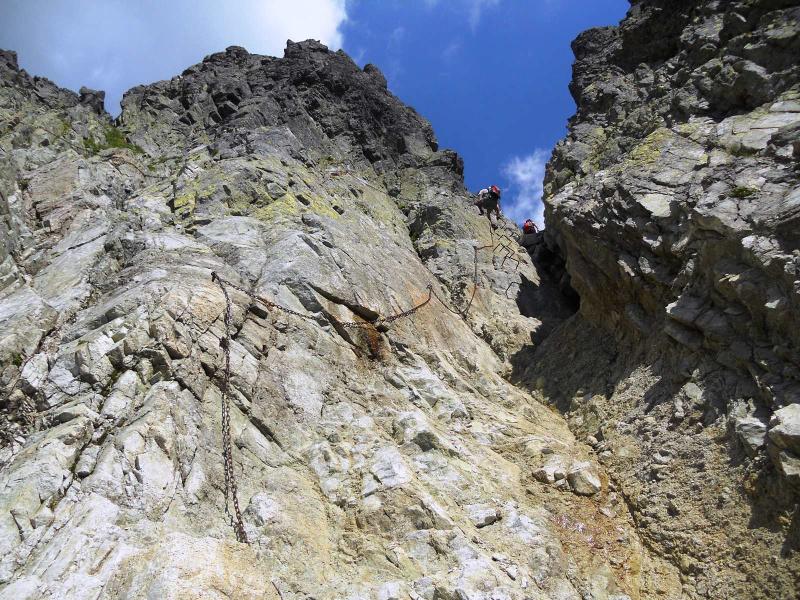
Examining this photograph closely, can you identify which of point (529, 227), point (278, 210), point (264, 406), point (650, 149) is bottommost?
point (264, 406)

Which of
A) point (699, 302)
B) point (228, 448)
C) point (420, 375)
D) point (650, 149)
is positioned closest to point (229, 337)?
point (228, 448)

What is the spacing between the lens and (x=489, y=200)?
36.0 metres

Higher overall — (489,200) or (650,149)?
(489,200)

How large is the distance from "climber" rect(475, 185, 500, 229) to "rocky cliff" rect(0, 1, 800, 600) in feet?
29.7

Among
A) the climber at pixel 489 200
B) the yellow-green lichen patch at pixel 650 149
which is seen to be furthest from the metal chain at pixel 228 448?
the climber at pixel 489 200

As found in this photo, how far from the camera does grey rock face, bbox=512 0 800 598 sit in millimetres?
11367

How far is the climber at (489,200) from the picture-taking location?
35906 mm

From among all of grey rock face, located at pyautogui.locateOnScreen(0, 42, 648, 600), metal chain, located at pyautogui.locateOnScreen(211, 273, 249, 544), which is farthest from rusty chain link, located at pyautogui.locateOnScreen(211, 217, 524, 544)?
grey rock face, located at pyautogui.locateOnScreen(0, 42, 648, 600)

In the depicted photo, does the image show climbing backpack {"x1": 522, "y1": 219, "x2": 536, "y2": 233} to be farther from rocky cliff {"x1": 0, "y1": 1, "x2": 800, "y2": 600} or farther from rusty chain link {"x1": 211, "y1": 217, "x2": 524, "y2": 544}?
rusty chain link {"x1": 211, "y1": 217, "x2": 524, "y2": 544}

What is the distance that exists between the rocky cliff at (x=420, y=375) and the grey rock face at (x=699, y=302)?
2.8 inches

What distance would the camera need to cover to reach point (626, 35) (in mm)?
29281

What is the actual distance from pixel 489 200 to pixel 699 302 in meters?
22.0

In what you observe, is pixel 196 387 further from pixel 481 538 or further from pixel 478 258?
pixel 478 258

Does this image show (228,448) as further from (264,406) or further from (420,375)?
(420,375)
